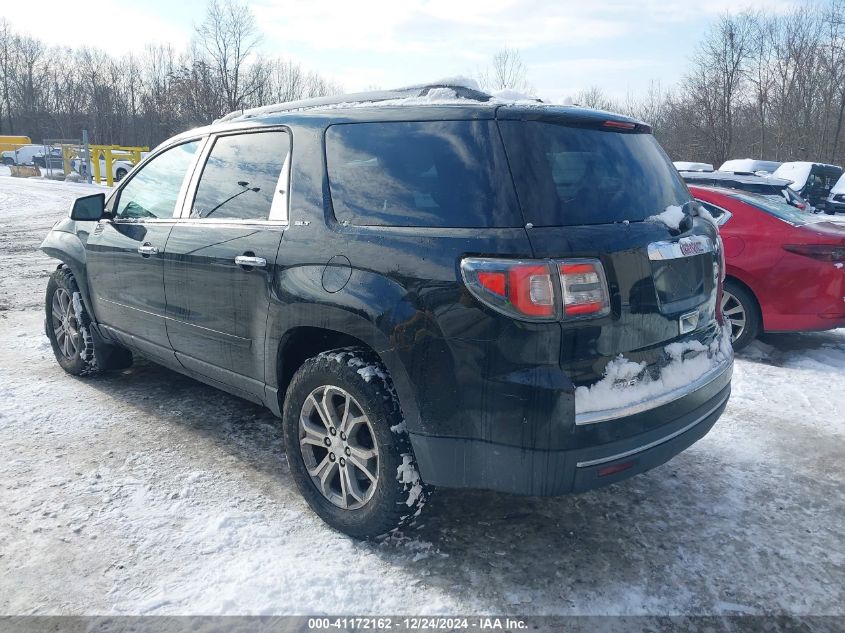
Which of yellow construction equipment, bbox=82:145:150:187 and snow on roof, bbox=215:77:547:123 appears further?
yellow construction equipment, bbox=82:145:150:187

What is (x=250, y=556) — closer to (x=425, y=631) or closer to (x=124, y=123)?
(x=425, y=631)

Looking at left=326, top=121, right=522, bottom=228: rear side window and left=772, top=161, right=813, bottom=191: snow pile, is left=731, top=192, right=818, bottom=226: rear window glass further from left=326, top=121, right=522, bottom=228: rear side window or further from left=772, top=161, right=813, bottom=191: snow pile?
left=772, top=161, right=813, bottom=191: snow pile

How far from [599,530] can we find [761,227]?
153 inches

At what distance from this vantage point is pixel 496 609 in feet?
7.84

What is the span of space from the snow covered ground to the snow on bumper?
0.73 metres

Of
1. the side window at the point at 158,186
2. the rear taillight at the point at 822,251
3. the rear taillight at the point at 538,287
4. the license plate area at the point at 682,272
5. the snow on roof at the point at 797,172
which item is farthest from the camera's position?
the snow on roof at the point at 797,172

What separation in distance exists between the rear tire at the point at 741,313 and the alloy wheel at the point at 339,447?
4161 millimetres

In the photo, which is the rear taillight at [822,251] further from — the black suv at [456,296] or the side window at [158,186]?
the side window at [158,186]

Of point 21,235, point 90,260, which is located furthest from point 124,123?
point 90,260

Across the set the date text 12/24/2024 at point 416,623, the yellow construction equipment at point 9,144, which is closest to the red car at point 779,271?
the date text 12/24/2024 at point 416,623

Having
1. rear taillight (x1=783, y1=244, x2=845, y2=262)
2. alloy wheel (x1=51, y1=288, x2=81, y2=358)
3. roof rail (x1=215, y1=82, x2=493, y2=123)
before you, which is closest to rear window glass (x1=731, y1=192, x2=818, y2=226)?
rear taillight (x1=783, y1=244, x2=845, y2=262)

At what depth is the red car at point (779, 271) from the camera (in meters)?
5.35

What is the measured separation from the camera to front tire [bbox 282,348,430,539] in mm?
2580

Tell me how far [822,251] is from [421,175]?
4.35 metres
